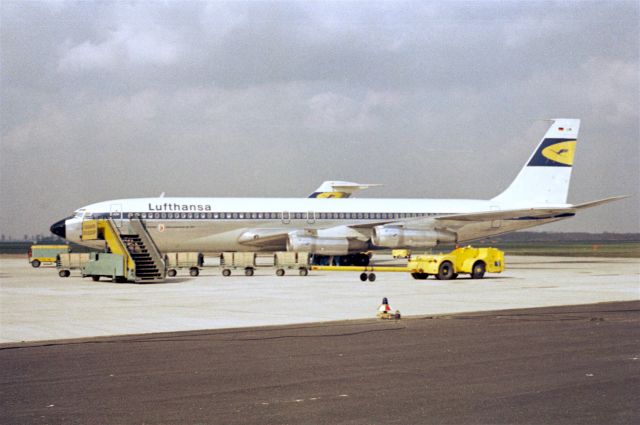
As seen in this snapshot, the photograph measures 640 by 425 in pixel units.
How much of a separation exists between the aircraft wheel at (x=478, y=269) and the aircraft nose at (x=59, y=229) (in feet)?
69.1

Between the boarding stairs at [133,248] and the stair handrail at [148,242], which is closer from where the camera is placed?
the boarding stairs at [133,248]

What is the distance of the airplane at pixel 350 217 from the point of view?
138 ft

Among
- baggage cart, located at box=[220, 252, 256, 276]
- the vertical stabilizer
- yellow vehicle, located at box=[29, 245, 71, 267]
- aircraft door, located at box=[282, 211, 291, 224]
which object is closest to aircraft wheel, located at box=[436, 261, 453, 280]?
baggage cart, located at box=[220, 252, 256, 276]

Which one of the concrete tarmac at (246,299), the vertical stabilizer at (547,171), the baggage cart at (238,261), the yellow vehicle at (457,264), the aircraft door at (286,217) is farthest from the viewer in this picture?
the vertical stabilizer at (547,171)

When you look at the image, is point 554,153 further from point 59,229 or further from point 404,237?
point 59,229

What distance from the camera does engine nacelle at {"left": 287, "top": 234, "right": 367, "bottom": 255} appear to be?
138 feet

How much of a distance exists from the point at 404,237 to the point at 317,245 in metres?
5.04

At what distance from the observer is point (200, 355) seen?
13219mm

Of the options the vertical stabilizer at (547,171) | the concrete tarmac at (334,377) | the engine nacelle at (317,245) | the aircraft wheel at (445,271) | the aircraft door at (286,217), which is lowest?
the concrete tarmac at (334,377)

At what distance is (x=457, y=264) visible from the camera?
35.1 m

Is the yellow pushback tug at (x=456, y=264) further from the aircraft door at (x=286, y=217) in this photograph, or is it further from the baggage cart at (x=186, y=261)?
the aircraft door at (x=286, y=217)

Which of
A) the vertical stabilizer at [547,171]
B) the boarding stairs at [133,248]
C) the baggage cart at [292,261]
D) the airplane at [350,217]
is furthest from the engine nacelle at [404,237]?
the boarding stairs at [133,248]

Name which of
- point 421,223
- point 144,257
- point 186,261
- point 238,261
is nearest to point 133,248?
point 144,257

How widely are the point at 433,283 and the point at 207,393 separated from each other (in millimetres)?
22943
